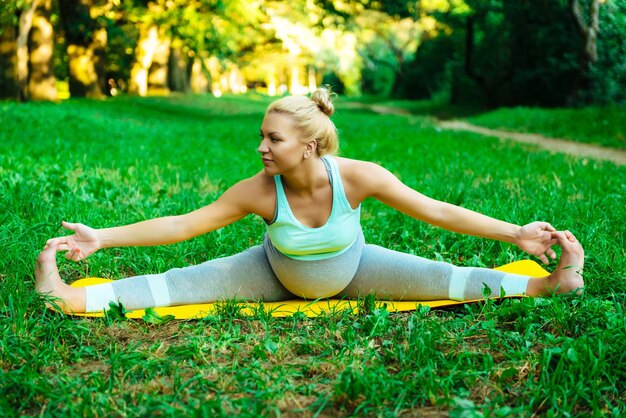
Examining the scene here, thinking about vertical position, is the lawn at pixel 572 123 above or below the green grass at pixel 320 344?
above

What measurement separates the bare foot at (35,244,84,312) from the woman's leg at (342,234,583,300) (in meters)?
1.35

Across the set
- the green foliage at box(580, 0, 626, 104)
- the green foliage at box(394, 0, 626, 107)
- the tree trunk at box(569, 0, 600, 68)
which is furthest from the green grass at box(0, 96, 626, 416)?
the green foliage at box(394, 0, 626, 107)

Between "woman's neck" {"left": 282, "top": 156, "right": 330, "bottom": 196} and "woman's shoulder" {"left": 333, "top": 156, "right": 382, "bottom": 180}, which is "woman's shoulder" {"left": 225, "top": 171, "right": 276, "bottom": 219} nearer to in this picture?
"woman's neck" {"left": 282, "top": 156, "right": 330, "bottom": 196}

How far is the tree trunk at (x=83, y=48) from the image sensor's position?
2122cm

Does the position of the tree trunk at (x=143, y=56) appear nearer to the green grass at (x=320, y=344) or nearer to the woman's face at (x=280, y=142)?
the green grass at (x=320, y=344)

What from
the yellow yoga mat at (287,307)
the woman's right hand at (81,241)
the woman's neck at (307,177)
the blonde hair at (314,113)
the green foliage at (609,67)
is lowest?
the yellow yoga mat at (287,307)

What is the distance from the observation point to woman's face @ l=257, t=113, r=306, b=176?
10.3 feet

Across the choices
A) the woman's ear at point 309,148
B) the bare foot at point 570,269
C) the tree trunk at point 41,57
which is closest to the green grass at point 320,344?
the bare foot at point 570,269

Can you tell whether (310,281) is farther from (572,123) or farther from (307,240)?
(572,123)

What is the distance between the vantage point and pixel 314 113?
3.20 meters

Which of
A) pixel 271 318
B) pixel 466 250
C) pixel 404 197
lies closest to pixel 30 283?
pixel 271 318

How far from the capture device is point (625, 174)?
732 cm

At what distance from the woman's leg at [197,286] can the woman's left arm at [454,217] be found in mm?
725

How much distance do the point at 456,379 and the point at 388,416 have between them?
1.22ft
